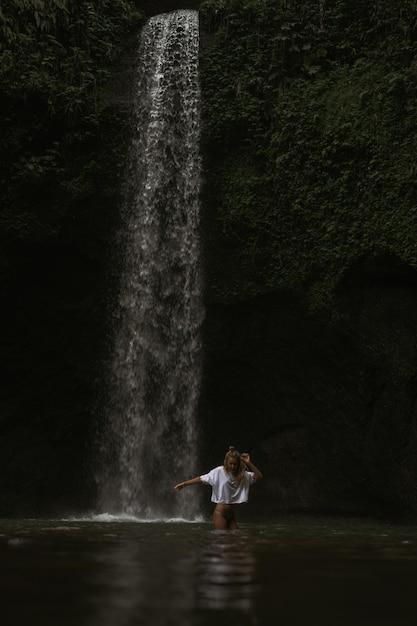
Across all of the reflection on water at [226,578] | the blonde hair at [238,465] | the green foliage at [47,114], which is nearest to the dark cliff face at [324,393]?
the green foliage at [47,114]

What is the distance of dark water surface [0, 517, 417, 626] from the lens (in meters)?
2.69

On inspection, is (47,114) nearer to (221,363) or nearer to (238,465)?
(221,363)

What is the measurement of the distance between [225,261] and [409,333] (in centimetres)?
396

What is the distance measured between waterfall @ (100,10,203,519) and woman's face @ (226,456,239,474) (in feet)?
19.5

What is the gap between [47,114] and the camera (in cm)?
1577

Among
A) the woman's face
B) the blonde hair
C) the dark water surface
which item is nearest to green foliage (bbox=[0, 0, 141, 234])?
the blonde hair

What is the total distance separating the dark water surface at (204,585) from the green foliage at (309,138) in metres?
9.60

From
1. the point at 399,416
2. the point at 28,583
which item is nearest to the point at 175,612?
the point at 28,583

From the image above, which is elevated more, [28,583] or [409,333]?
[409,333]

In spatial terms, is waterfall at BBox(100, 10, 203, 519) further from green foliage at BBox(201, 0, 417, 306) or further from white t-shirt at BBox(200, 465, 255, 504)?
white t-shirt at BBox(200, 465, 255, 504)

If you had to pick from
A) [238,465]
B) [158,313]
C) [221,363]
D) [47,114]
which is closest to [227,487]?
[238,465]

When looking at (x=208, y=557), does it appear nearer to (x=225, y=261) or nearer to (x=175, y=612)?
(x=175, y=612)

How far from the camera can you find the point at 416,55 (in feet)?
49.2

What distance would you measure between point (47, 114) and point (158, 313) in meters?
4.65
